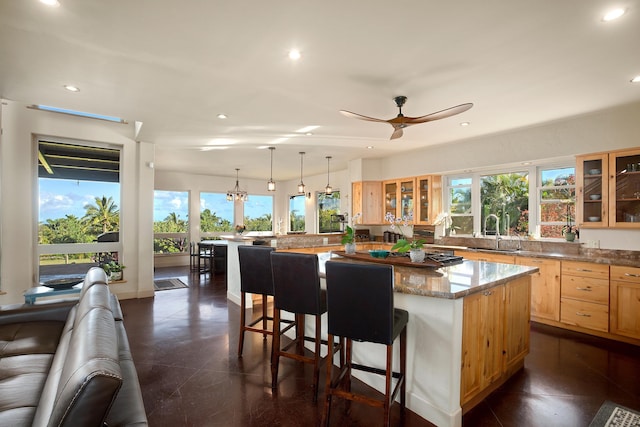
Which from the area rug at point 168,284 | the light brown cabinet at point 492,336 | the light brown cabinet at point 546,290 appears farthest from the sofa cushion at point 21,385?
the light brown cabinet at point 546,290

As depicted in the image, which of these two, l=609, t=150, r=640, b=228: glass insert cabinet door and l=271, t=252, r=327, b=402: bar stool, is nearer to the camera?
l=271, t=252, r=327, b=402: bar stool

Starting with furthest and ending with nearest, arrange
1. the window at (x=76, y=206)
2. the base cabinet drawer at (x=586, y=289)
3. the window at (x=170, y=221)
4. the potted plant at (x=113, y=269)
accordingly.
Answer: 1. the window at (x=170, y=221)
2. the potted plant at (x=113, y=269)
3. the window at (x=76, y=206)
4. the base cabinet drawer at (x=586, y=289)

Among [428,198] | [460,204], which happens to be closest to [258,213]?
[428,198]

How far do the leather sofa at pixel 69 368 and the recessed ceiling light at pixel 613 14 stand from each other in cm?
320

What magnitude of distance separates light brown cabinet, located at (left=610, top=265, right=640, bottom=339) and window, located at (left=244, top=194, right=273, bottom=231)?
883 centimetres

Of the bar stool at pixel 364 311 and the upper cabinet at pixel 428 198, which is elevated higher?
the upper cabinet at pixel 428 198

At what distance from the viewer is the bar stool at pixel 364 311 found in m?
1.89

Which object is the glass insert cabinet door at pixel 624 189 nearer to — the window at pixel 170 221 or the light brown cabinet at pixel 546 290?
the light brown cabinet at pixel 546 290

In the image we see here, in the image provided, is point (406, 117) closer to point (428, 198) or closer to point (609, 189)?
point (609, 189)

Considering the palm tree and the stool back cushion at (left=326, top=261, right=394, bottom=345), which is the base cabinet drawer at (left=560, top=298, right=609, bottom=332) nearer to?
the stool back cushion at (left=326, top=261, right=394, bottom=345)

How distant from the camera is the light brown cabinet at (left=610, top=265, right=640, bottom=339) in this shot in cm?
337

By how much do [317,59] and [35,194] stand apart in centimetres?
462

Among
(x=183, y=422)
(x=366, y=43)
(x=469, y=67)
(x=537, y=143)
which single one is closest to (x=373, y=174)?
(x=537, y=143)

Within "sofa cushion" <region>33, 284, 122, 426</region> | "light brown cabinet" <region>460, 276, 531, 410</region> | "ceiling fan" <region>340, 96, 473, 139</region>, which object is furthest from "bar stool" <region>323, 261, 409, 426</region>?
"ceiling fan" <region>340, 96, 473, 139</region>
